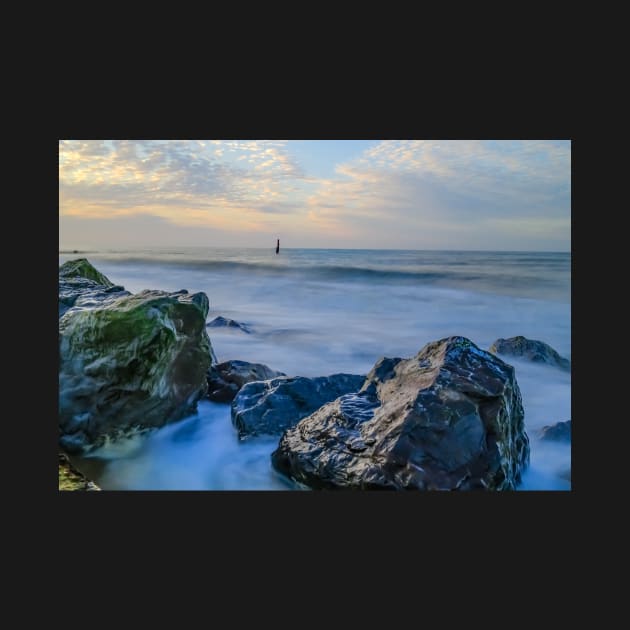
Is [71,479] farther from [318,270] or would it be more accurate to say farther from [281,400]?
[318,270]

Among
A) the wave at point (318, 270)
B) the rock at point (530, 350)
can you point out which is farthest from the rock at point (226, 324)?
the rock at point (530, 350)

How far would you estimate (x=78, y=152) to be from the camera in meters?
3.97

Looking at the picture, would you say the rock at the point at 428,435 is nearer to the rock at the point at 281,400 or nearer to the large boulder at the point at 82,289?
the rock at the point at 281,400

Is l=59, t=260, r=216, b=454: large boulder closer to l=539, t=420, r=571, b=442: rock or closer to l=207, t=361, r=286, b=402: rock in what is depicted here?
l=207, t=361, r=286, b=402: rock

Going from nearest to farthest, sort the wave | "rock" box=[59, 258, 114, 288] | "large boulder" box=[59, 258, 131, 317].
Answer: "large boulder" box=[59, 258, 131, 317]
"rock" box=[59, 258, 114, 288]
the wave

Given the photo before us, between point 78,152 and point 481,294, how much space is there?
409cm

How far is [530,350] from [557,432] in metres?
1.09

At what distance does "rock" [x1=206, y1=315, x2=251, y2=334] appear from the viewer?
19.9 ft

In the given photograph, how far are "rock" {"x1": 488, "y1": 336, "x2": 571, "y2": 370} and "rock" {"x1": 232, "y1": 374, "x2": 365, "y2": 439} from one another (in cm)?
159

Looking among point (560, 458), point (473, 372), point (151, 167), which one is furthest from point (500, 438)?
point (151, 167)

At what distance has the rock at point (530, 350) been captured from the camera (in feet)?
15.2

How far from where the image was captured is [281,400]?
13.3ft

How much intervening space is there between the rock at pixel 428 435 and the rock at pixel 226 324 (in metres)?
2.62

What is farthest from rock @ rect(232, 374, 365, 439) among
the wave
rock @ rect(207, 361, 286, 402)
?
the wave
